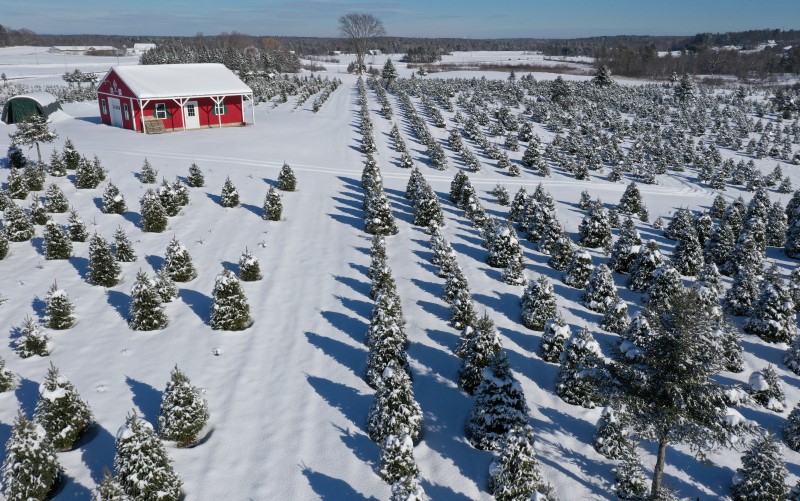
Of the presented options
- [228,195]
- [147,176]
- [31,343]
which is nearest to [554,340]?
[31,343]

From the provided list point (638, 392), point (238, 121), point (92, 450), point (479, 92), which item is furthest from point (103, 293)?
point (479, 92)

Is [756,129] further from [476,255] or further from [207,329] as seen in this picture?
[207,329]

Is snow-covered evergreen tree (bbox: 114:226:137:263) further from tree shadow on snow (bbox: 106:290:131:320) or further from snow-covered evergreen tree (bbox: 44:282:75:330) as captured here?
snow-covered evergreen tree (bbox: 44:282:75:330)

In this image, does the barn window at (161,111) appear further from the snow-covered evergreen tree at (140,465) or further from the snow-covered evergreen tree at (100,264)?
the snow-covered evergreen tree at (140,465)

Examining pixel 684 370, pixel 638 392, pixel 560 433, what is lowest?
pixel 560 433

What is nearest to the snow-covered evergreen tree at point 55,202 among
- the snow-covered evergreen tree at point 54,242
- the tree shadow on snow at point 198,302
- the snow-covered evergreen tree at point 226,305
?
the snow-covered evergreen tree at point 54,242

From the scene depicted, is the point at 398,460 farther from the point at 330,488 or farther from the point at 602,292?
the point at 602,292
